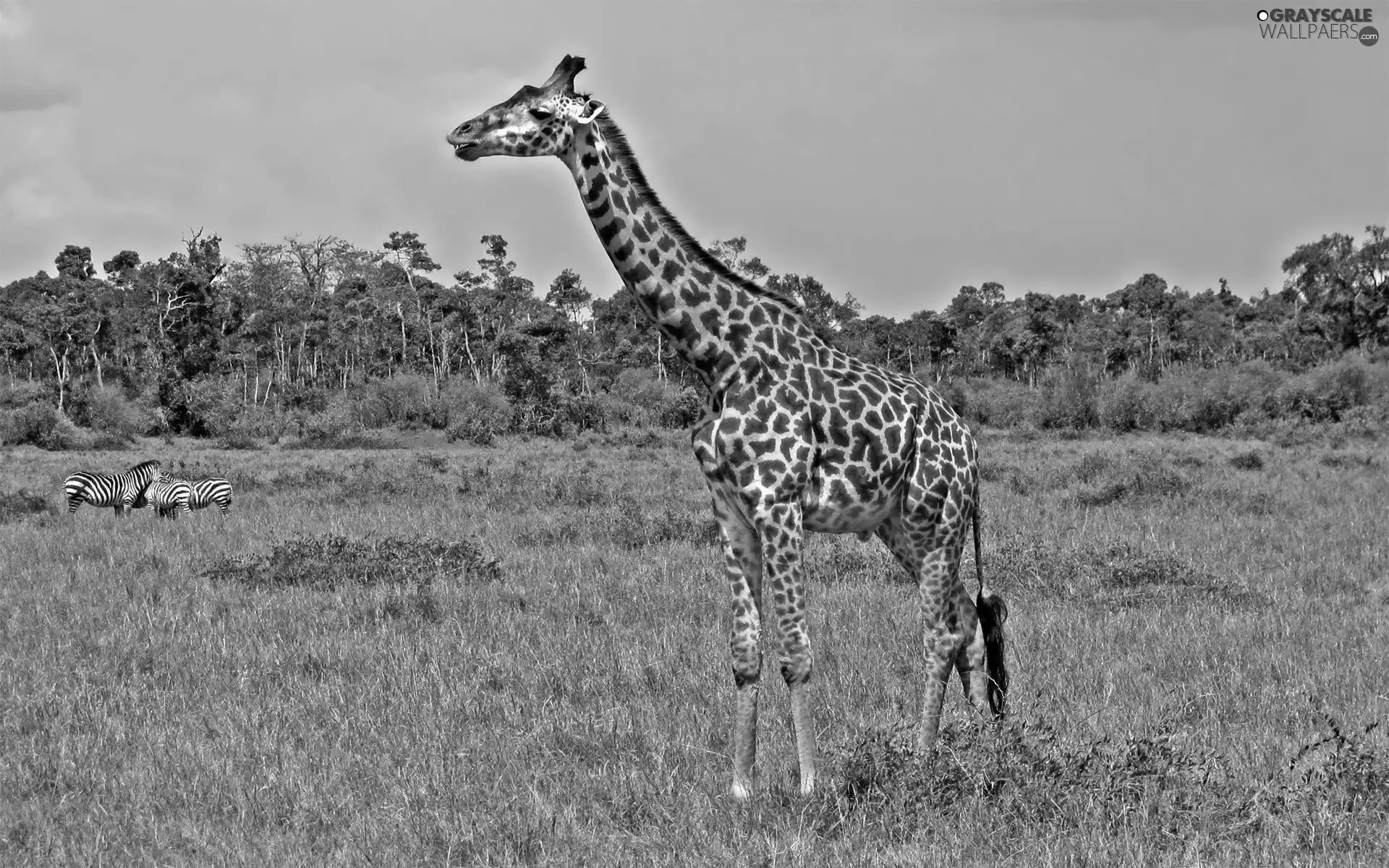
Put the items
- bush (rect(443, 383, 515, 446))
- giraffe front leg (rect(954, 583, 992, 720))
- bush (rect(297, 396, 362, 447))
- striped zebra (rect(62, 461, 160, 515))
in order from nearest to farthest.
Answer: giraffe front leg (rect(954, 583, 992, 720)) → striped zebra (rect(62, 461, 160, 515)) → bush (rect(297, 396, 362, 447)) → bush (rect(443, 383, 515, 446))

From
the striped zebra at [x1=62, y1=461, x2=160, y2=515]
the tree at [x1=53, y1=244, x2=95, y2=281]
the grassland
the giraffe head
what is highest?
the tree at [x1=53, y1=244, x2=95, y2=281]

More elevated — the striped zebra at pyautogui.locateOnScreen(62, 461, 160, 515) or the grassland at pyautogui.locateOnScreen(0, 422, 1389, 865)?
Result: the striped zebra at pyautogui.locateOnScreen(62, 461, 160, 515)

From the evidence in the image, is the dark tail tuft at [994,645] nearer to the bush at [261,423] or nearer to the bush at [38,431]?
the bush at [38,431]

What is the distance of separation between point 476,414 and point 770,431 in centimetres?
4380

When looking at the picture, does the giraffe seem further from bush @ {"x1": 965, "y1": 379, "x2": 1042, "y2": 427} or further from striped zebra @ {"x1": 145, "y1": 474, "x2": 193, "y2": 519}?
bush @ {"x1": 965, "y1": 379, "x2": 1042, "y2": 427}

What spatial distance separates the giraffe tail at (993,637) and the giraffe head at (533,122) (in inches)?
109

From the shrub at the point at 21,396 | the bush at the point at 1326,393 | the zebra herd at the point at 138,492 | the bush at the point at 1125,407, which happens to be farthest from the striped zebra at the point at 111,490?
the bush at the point at 1326,393

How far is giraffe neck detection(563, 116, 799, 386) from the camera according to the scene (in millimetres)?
5391

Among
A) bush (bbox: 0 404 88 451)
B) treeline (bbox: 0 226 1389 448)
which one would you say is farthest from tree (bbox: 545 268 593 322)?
bush (bbox: 0 404 88 451)

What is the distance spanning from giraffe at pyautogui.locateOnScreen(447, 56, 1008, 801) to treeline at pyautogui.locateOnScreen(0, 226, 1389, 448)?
37835 mm

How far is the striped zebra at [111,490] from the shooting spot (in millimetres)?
17828

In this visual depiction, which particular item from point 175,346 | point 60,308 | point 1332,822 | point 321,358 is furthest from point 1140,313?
point 1332,822

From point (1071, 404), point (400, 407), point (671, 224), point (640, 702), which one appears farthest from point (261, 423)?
point (671, 224)

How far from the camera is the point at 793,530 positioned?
16.7ft
